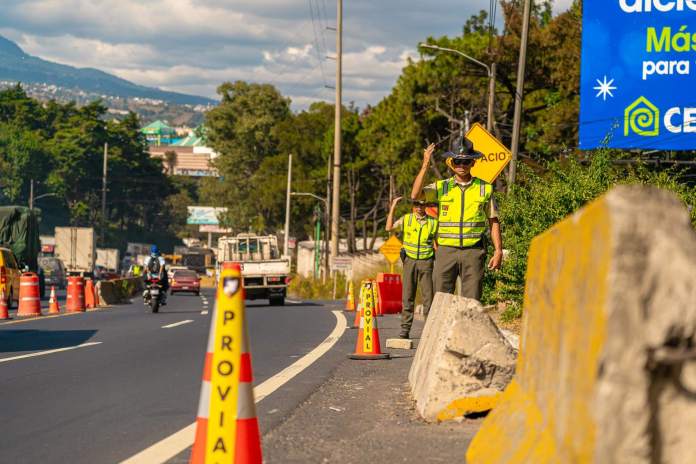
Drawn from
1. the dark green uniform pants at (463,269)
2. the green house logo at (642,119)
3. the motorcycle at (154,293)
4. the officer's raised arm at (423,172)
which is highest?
the green house logo at (642,119)

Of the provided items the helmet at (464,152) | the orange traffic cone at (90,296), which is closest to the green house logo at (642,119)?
the orange traffic cone at (90,296)

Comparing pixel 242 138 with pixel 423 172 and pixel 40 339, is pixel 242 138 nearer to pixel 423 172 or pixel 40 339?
pixel 40 339

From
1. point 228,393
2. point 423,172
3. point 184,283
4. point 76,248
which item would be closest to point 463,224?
point 423,172

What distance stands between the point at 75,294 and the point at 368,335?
1794cm

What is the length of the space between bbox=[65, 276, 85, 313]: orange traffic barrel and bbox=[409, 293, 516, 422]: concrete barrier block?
73.1 feet

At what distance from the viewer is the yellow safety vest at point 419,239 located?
1358cm

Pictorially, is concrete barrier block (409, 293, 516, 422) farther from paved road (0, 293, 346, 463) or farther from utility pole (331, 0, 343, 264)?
utility pole (331, 0, 343, 264)

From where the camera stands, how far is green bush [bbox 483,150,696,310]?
1592cm

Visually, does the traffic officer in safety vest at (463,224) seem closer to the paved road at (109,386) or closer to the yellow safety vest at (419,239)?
the paved road at (109,386)

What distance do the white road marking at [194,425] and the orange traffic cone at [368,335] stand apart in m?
0.52

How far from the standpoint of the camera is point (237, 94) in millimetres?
105625

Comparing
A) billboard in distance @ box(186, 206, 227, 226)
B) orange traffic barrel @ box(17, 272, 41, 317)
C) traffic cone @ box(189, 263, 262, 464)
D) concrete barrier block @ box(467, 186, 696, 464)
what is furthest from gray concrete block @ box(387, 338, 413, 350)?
billboard in distance @ box(186, 206, 227, 226)

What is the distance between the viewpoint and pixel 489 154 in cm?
1956

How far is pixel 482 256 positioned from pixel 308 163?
8445cm
